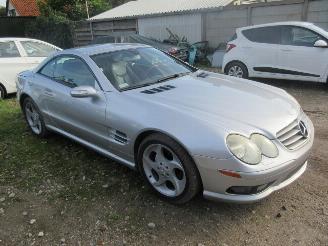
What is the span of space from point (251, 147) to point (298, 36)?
19.9ft

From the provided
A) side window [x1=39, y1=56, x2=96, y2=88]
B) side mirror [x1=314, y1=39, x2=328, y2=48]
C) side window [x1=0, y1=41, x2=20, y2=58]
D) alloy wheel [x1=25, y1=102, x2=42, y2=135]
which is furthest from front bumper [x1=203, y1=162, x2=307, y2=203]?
side window [x1=0, y1=41, x2=20, y2=58]

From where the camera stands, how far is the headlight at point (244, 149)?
3057 mm

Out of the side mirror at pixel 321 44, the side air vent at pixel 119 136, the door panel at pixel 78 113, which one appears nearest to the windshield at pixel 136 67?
the door panel at pixel 78 113

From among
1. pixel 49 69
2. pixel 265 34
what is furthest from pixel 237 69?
pixel 49 69

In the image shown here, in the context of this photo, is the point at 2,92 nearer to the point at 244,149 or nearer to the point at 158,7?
the point at 244,149

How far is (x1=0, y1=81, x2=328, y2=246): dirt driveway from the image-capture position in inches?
127

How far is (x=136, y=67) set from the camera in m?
4.46

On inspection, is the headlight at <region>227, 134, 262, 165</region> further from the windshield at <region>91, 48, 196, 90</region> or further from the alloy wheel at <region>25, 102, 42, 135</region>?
the alloy wheel at <region>25, 102, 42, 135</region>

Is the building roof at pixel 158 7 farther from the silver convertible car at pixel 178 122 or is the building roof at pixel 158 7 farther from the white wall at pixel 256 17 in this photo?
the silver convertible car at pixel 178 122

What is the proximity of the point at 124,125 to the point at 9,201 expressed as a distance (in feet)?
5.03

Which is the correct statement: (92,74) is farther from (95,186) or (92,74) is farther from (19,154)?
(19,154)

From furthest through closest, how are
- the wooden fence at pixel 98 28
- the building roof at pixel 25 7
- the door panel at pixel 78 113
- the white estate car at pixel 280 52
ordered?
the building roof at pixel 25 7
the wooden fence at pixel 98 28
the white estate car at pixel 280 52
the door panel at pixel 78 113

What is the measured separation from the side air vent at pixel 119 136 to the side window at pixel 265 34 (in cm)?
591

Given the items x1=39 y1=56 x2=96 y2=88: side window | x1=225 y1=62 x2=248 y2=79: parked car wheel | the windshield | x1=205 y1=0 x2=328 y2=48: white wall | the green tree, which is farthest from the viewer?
the green tree
